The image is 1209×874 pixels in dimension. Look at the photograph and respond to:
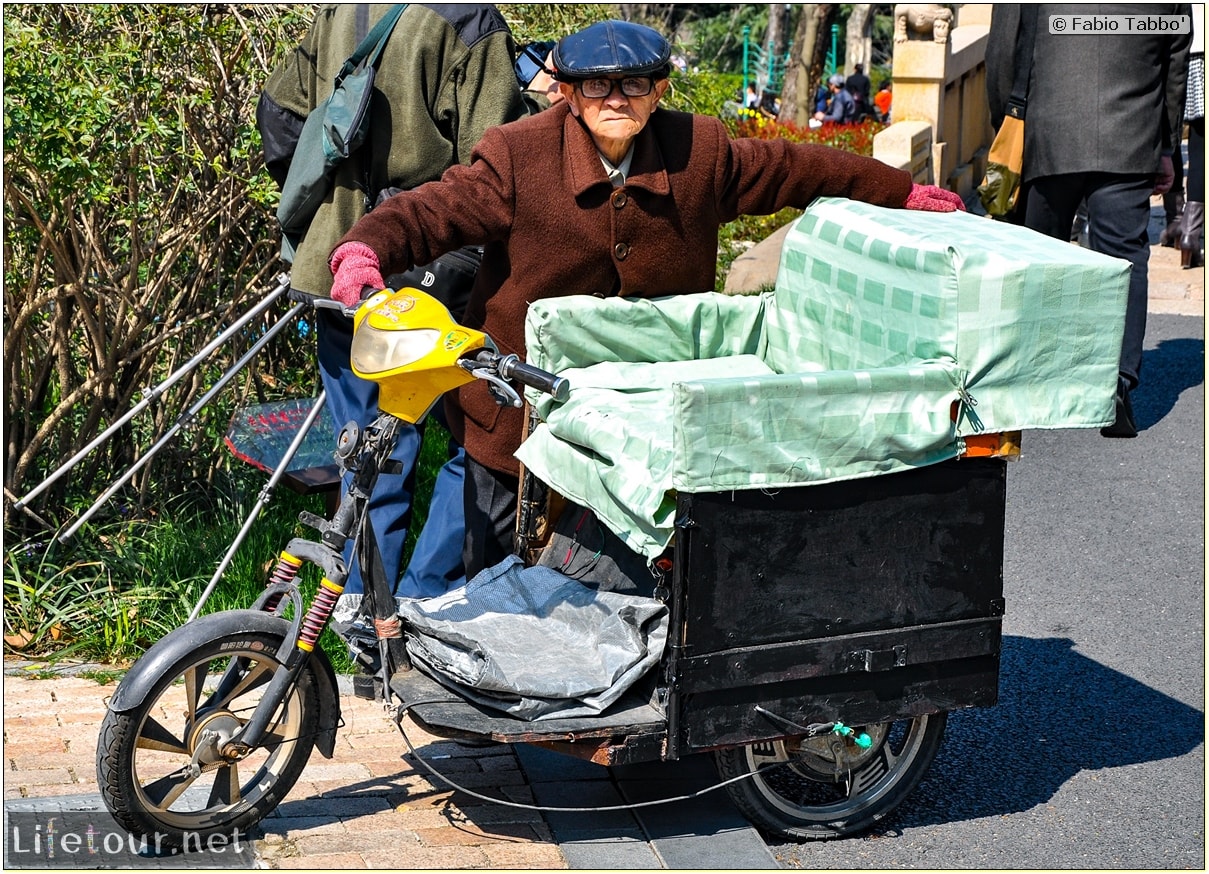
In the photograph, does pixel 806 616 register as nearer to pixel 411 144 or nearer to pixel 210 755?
pixel 210 755

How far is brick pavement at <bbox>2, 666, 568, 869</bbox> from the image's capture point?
12.4ft

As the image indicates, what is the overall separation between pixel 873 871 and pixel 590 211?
1883mm

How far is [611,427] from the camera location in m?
3.80

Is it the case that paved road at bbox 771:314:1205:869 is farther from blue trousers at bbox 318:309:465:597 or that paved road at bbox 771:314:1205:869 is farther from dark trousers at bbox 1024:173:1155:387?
blue trousers at bbox 318:309:465:597

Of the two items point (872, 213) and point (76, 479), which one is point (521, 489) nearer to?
point (872, 213)

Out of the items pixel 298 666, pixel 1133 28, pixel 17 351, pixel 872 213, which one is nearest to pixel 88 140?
pixel 17 351

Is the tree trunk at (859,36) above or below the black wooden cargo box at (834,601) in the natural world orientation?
below

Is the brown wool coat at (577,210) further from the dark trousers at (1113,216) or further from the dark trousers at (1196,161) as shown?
the dark trousers at (1196,161)

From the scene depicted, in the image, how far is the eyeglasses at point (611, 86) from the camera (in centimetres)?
412

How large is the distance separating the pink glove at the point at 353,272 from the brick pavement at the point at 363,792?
4.24 feet

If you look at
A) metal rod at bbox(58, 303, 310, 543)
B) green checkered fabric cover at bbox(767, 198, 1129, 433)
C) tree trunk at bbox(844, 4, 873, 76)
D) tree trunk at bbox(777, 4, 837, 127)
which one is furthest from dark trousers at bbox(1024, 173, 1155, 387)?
tree trunk at bbox(844, 4, 873, 76)

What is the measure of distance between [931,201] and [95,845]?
9.24 feet

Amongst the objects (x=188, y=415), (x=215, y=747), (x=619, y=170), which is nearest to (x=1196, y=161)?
(x=619, y=170)

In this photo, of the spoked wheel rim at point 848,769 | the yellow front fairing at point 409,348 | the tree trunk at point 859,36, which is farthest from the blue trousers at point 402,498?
the tree trunk at point 859,36
